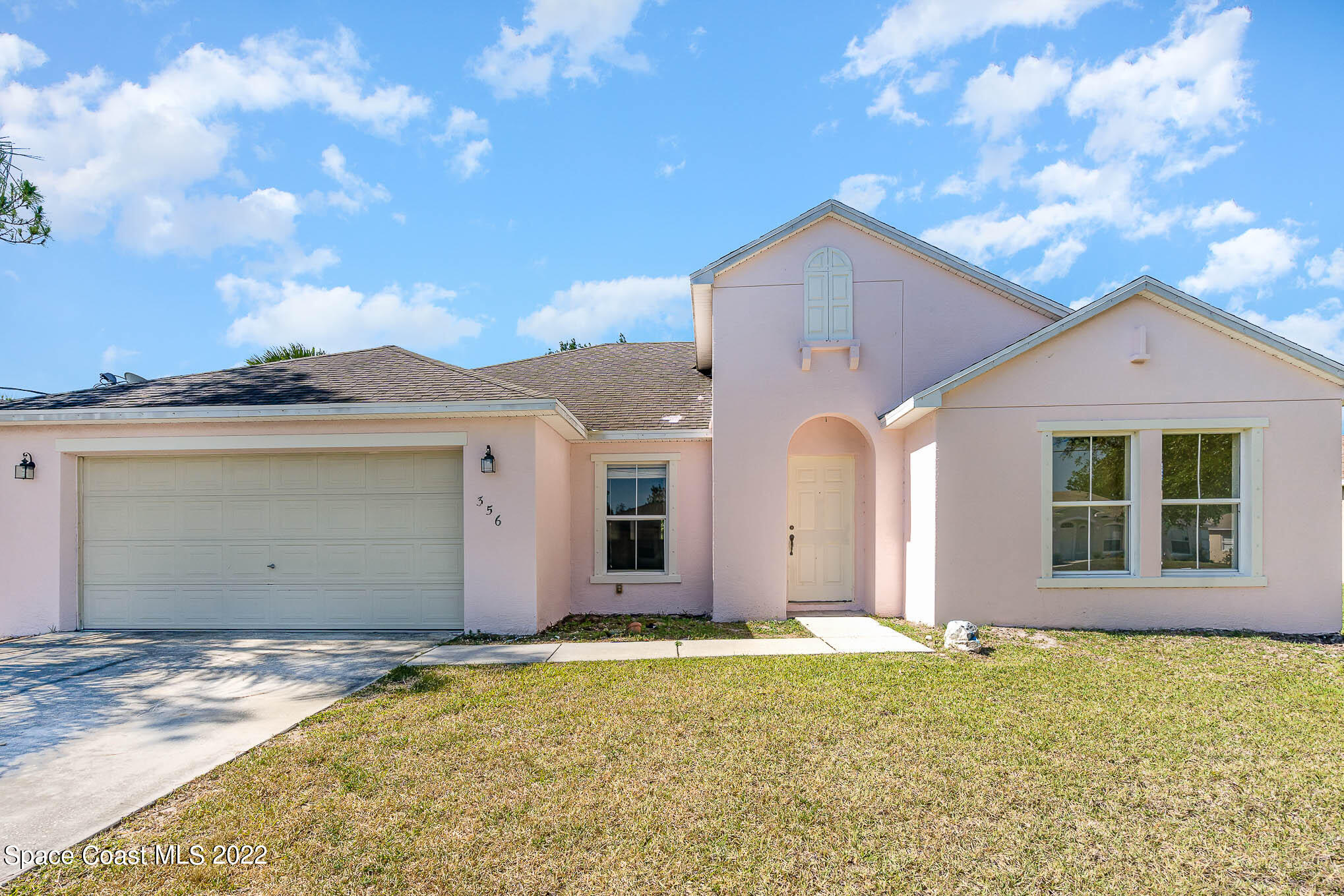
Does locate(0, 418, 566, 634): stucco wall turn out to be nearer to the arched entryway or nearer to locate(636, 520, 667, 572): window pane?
locate(636, 520, 667, 572): window pane

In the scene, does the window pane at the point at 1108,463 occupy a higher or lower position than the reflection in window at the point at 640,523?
higher

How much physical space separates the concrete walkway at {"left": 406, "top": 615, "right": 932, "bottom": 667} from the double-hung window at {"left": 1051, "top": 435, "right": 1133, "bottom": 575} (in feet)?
8.69

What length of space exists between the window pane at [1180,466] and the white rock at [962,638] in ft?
11.8

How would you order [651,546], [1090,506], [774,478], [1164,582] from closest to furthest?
[1164,582]
[1090,506]
[774,478]
[651,546]

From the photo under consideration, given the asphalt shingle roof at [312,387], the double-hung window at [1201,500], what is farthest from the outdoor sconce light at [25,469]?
the double-hung window at [1201,500]

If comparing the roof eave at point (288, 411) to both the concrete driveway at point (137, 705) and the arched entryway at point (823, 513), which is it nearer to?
the concrete driveway at point (137, 705)

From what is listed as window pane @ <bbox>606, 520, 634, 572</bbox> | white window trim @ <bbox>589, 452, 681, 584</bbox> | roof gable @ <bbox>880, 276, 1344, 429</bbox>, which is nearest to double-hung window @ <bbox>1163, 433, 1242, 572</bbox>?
roof gable @ <bbox>880, 276, 1344, 429</bbox>

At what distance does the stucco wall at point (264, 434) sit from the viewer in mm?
8641

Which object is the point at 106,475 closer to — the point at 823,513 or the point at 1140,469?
the point at 823,513

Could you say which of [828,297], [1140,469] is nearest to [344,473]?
[828,297]

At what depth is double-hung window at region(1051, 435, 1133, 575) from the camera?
8523 millimetres

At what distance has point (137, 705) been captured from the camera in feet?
18.6

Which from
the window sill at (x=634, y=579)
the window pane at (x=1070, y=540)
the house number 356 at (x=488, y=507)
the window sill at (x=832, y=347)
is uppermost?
the window sill at (x=832, y=347)

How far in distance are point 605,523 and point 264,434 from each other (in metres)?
5.27
